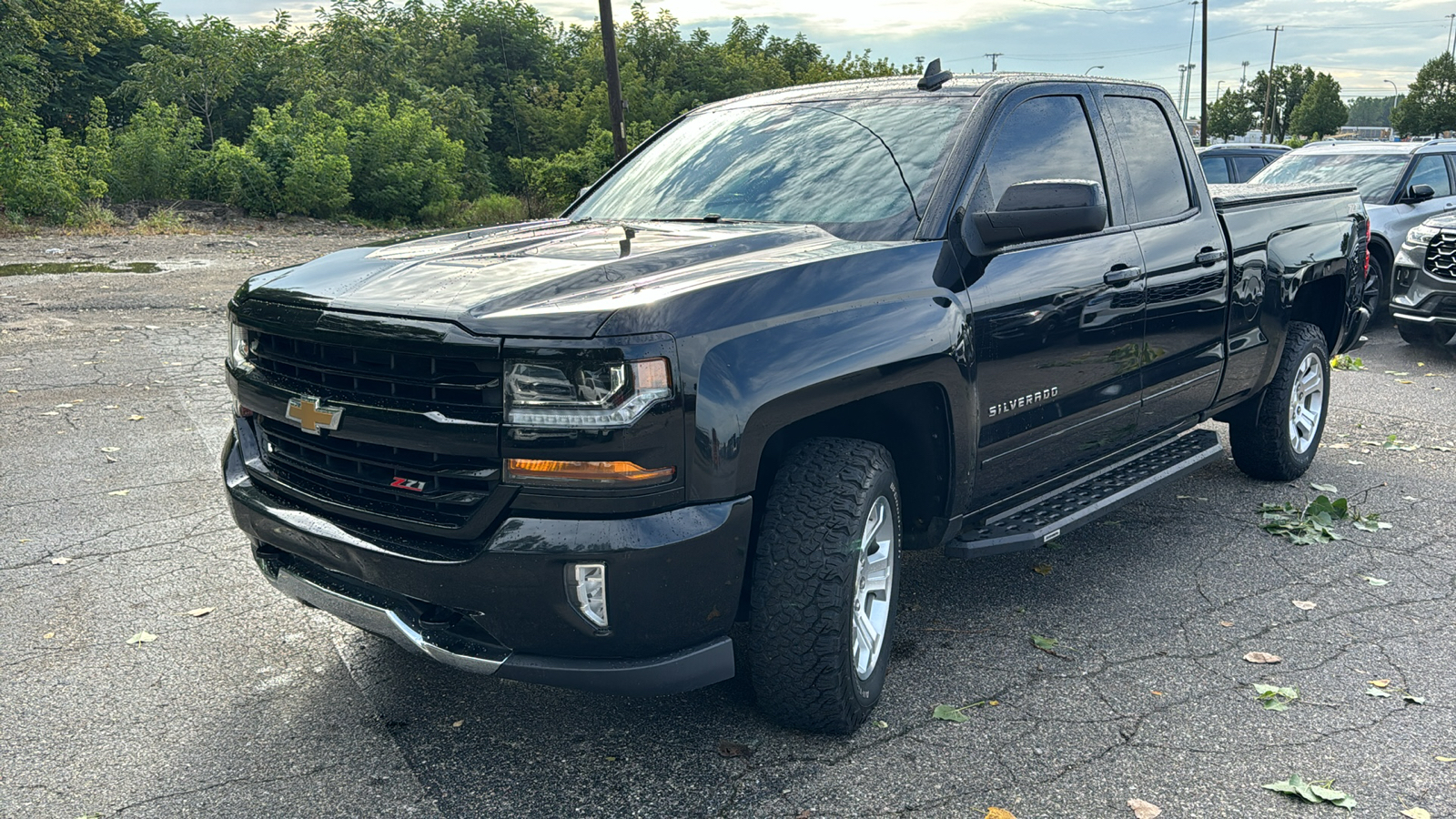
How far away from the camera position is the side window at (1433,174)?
11.6m

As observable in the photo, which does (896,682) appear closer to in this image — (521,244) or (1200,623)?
(1200,623)

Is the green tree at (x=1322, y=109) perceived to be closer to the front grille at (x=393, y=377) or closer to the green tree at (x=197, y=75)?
the green tree at (x=197, y=75)

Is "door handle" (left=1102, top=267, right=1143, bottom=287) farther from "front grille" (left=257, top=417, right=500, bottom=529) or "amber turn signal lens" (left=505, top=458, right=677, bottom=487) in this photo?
"front grille" (left=257, top=417, right=500, bottom=529)

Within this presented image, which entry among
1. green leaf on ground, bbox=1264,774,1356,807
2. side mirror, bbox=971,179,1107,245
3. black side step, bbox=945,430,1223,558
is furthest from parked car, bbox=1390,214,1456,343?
green leaf on ground, bbox=1264,774,1356,807

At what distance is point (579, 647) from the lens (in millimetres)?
2740

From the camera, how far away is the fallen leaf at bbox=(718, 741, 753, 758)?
10.3ft

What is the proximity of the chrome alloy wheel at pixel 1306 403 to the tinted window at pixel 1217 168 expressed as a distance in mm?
10858

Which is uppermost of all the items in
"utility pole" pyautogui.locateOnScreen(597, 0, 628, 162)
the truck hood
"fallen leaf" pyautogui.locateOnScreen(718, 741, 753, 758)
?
"utility pole" pyautogui.locateOnScreen(597, 0, 628, 162)

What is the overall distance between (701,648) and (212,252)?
704 inches

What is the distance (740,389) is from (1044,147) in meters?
2.06

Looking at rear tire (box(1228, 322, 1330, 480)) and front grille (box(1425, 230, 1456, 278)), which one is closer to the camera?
rear tire (box(1228, 322, 1330, 480))

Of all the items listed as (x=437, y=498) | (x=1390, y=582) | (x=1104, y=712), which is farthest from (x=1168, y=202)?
(x=437, y=498)

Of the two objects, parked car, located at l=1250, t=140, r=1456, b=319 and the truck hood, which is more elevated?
the truck hood

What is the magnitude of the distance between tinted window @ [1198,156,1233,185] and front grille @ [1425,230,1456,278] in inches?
259
